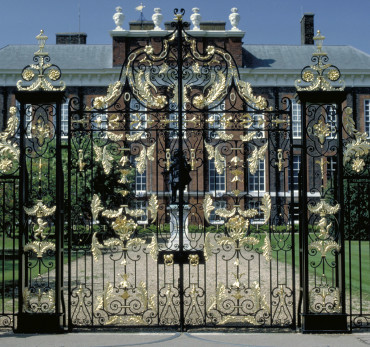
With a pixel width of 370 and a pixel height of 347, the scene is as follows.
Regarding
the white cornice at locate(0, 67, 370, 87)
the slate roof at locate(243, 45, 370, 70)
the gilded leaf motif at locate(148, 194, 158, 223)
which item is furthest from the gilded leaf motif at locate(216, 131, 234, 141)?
the slate roof at locate(243, 45, 370, 70)

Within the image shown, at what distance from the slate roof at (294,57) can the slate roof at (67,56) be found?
9.13m

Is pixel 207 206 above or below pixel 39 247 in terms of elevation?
above

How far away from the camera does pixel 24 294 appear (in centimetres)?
721

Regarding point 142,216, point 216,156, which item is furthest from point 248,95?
point 142,216

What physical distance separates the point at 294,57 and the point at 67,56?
1469cm

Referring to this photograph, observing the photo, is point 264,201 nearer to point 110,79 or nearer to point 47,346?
point 47,346

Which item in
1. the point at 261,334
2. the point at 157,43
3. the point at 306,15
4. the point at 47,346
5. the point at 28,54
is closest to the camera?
the point at 47,346

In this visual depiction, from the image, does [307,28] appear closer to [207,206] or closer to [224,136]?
[224,136]

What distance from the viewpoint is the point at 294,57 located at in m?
34.4

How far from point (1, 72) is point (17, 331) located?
1025 inches

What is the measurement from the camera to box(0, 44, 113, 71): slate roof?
32719 mm

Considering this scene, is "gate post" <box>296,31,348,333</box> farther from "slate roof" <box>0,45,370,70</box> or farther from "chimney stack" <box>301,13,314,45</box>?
"chimney stack" <box>301,13,314,45</box>

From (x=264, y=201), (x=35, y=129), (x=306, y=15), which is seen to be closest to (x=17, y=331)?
(x=35, y=129)

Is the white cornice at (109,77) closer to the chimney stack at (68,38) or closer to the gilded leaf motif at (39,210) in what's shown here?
the chimney stack at (68,38)
